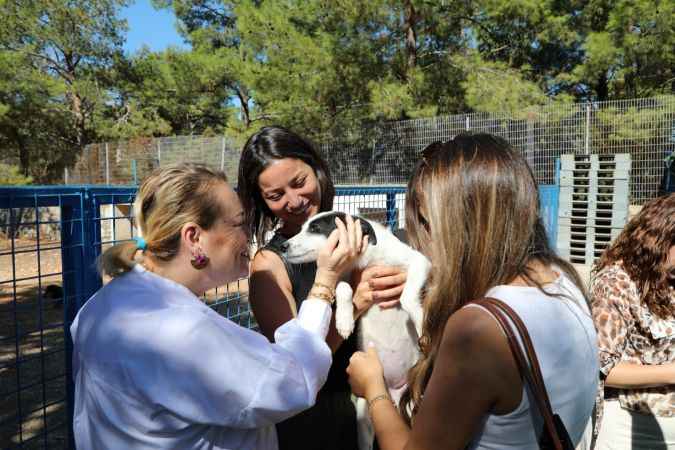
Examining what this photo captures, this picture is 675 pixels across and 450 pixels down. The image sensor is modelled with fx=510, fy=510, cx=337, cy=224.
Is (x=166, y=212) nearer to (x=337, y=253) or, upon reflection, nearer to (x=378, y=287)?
(x=337, y=253)

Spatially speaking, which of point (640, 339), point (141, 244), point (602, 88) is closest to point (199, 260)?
point (141, 244)

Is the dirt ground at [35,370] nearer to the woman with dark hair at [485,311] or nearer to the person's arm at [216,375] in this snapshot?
the person's arm at [216,375]

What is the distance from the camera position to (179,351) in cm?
117

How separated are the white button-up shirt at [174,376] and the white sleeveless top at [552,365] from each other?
475mm

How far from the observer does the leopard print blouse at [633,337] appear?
210cm

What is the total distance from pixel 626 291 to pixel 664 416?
1.74 ft

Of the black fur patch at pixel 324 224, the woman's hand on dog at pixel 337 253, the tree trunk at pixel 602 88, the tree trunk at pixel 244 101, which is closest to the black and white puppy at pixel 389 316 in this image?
the black fur patch at pixel 324 224

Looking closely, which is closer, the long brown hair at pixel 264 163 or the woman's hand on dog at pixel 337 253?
the woman's hand on dog at pixel 337 253

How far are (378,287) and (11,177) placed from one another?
18.8m

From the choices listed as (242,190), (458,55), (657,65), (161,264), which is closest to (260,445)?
(161,264)

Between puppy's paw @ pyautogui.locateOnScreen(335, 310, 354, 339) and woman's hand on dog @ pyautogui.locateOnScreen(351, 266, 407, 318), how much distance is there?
0.05 metres

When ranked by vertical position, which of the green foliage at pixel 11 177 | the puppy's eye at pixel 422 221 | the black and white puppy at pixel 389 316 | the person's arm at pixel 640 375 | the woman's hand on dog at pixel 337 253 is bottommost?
the person's arm at pixel 640 375

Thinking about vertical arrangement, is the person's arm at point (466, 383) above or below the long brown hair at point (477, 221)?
below

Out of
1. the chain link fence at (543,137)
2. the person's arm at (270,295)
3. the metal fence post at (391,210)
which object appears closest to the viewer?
the person's arm at (270,295)
